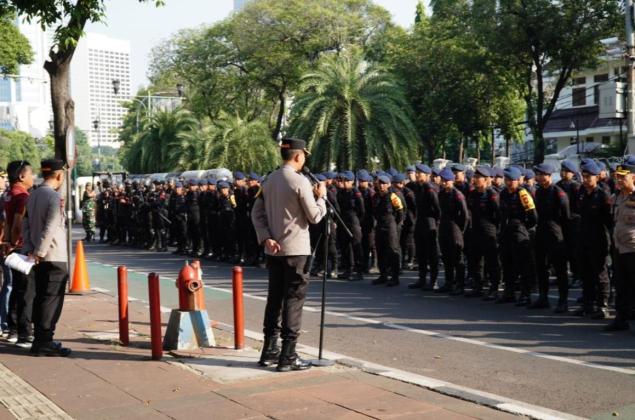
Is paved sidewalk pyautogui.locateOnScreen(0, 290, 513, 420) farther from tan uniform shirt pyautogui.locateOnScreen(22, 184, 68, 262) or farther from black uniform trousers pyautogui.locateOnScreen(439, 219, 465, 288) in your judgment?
black uniform trousers pyautogui.locateOnScreen(439, 219, 465, 288)

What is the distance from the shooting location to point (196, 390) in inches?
273

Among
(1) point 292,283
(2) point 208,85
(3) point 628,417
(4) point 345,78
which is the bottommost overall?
(3) point 628,417

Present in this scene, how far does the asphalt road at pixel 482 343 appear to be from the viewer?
22.9 ft

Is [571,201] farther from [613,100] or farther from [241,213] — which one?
[613,100]

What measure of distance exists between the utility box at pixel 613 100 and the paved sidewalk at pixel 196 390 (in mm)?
19545

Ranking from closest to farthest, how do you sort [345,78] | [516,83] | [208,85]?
[345,78]
[516,83]
[208,85]

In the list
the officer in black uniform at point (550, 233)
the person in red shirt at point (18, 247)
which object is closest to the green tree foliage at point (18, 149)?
the person in red shirt at point (18, 247)

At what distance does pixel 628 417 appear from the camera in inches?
237

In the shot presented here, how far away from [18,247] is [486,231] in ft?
21.5

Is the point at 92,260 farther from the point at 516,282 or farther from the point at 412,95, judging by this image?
the point at 412,95

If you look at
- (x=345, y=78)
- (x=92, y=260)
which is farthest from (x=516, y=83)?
(x=92, y=260)

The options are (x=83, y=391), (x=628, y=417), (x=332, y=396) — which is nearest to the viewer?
(x=628, y=417)

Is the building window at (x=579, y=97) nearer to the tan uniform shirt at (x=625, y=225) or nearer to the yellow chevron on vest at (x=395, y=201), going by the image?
the yellow chevron on vest at (x=395, y=201)

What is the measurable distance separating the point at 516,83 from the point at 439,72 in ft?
12.4
